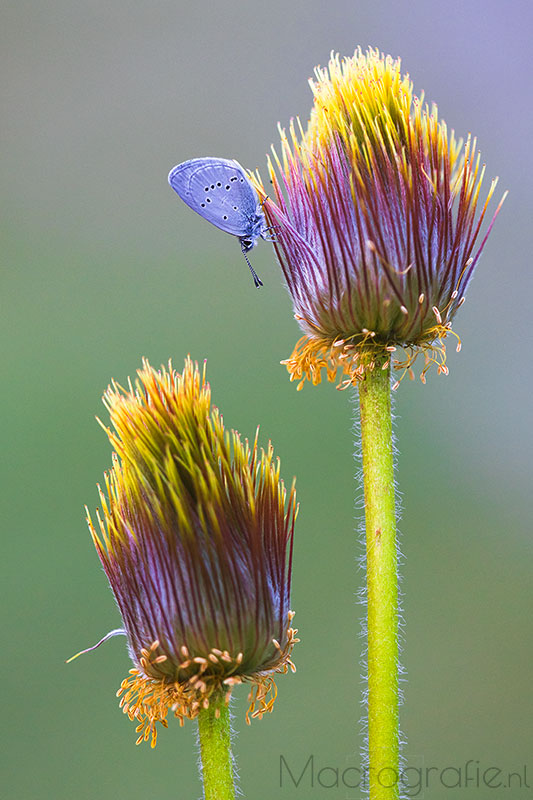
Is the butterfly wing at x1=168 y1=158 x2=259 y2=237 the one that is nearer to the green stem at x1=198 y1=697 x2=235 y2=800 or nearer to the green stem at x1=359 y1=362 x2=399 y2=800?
the green stem at x1=359 y1=362 x2=399 y2=800

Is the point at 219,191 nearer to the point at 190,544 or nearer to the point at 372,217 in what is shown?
the point at 372,217

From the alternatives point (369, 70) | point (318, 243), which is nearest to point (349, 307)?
point (318, 243)

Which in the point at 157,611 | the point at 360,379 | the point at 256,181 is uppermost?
the point at 256,181

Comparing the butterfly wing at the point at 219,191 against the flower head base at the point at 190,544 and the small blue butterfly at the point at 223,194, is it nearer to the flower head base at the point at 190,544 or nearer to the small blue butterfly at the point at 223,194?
the small blue butterfly at the point at 223,194

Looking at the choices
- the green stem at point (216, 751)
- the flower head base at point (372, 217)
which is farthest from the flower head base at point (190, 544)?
the flower head base at point (372, 217)

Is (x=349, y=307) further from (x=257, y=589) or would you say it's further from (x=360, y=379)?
(x=257, y=589)

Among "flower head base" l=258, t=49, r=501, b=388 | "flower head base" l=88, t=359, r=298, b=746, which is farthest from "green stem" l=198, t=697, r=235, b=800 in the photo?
"flower head base" l=258, t=49, r=501, b=388

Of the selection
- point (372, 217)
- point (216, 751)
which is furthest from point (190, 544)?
point (372, 217)
